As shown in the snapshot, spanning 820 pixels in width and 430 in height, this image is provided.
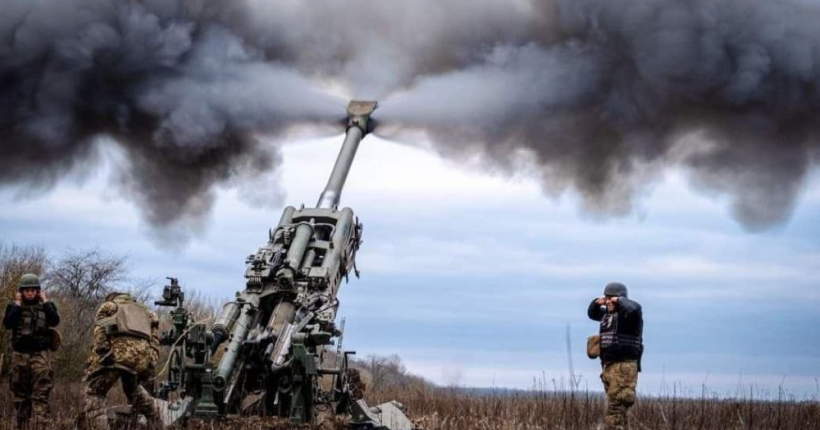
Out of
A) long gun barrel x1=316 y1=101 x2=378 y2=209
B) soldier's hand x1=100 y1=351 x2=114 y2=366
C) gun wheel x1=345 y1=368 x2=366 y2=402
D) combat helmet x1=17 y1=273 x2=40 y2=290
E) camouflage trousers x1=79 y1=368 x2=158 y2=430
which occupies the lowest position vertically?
camouflage trousers x1=79 y1=368 x2=158 y2=430

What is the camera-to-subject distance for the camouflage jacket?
1373 cm

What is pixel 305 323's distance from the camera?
1548 centimetres

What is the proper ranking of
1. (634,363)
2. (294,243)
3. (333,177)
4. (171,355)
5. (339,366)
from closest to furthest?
(634,363) → (171,355) → (339,366) → (294,243) → (333,177)

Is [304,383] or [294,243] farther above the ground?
[294,243]

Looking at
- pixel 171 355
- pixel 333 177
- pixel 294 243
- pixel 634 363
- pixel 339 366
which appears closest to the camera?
pixel 634 363

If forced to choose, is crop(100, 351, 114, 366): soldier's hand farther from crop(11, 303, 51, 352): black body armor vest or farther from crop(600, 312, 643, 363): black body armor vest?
crop(600, 312, 643, 363): black body armor vest

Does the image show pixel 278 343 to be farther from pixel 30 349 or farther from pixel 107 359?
pixel 30 349

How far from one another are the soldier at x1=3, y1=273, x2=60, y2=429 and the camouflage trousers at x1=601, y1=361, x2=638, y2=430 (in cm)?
753

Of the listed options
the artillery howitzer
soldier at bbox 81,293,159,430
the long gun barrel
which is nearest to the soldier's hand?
soldier at bbox 81,293,159,430

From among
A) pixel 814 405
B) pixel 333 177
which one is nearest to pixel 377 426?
pixel 333 177

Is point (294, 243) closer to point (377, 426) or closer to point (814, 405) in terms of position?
point (377, 426)

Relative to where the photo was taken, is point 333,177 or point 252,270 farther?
point 333,177

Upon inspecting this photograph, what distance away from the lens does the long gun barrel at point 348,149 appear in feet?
62.4

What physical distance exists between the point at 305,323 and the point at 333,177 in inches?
177
